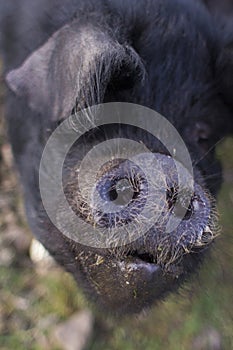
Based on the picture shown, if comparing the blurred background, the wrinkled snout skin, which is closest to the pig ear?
the wrinkled snout skin

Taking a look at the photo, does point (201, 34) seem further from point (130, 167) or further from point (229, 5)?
point (229, 5)

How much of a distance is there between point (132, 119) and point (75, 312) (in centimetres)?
82

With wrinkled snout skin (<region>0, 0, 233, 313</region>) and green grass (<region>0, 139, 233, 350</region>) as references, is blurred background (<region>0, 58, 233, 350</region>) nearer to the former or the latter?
green grass (<region>0, 139, 233, 350</region>)

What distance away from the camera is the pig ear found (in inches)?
49.1

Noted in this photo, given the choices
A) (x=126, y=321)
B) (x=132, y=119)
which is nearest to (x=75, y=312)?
(x=126, y=321)

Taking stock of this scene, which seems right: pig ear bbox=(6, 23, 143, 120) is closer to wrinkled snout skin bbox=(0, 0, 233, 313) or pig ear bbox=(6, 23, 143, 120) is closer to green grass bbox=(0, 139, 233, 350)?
wrinkled snout skin bbox=(0, 0, 233, 313)

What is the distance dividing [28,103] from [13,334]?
2.49ft

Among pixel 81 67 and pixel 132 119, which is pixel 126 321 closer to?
pixel 132 119

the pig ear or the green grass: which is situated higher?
the pig ear

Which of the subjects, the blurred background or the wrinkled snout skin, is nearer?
the wrinkled snout skin

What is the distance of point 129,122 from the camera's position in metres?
1.48

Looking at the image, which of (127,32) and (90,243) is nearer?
(90,243)

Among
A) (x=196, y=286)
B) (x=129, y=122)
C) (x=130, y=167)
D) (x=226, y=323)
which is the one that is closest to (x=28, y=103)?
(x=129, y=122)

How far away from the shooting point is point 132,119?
148 centimetres
